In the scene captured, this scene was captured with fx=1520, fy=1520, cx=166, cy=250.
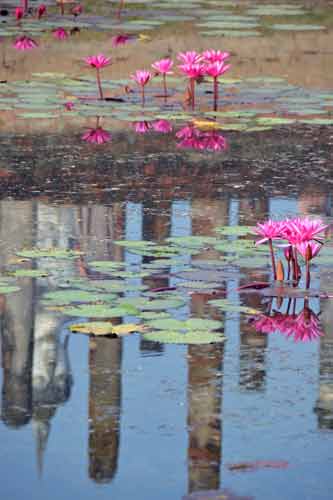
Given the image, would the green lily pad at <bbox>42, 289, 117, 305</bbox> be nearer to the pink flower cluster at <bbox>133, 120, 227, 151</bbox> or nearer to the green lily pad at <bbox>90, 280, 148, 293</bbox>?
the green lily pad at <bbox>90, 280, 148, 293</bbox>

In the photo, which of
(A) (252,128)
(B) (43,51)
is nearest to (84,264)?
(A) (252,128)

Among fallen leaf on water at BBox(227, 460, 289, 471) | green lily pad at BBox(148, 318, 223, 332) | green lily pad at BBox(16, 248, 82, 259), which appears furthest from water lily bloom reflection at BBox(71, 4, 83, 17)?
fallen leaf on water at BBox(227, 460, 289, 471)

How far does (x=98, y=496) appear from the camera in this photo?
14.1 feet

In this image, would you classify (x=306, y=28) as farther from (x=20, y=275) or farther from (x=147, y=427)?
(x=147, y=427)

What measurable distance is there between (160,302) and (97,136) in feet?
16.7

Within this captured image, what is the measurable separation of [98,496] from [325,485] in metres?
0.65

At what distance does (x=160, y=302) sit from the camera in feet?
21.0

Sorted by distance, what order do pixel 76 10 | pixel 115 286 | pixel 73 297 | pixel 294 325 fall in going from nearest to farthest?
pixel 294 325 < pixel 73 297 < pixel 115 286 < pixel 76 10

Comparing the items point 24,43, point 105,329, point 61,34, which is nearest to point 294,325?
point 105,329

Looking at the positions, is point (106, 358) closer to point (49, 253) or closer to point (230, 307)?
point (230, 307)

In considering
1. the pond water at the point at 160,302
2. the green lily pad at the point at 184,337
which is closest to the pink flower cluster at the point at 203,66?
the pond water at the point at 160,302

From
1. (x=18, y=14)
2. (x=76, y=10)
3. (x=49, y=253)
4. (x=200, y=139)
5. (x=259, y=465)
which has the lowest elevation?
(x=259, y=465)

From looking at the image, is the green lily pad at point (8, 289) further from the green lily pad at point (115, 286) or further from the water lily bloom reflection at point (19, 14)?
the water lily bloom reflection at point (19, 14)

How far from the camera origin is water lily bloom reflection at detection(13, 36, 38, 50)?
17078 mm
